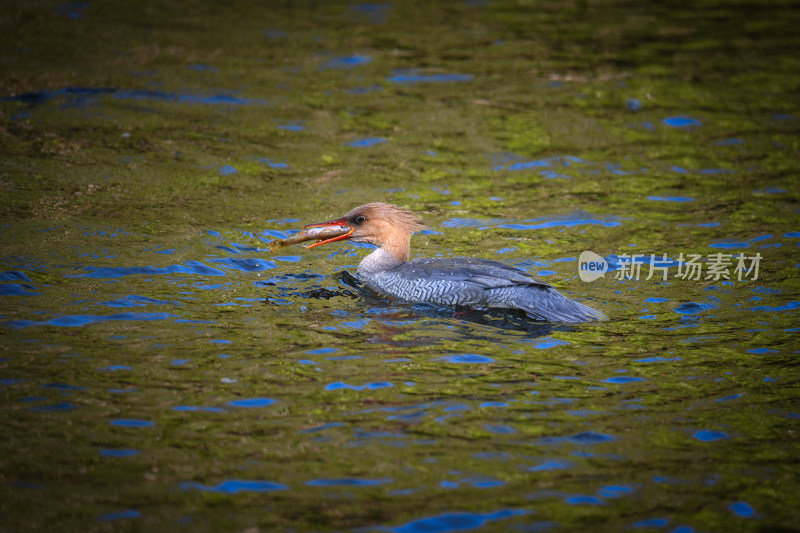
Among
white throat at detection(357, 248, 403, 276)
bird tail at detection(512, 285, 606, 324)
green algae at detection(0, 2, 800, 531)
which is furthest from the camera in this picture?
white throat at detection(357, 248, 403, 276)

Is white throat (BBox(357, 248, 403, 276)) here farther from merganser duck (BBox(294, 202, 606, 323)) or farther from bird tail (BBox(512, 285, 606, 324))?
bird tail (BBox(512, 285, 606, 324))

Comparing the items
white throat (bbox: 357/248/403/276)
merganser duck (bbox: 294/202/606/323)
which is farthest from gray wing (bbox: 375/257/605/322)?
white throat (bbox: 357/248/403/276)

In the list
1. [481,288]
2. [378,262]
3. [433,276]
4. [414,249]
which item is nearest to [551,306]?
[481,288]

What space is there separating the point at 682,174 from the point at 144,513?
9718 mm

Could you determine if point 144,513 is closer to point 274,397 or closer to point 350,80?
point 274,397

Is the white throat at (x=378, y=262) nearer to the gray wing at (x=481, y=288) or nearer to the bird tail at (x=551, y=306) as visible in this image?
the gray wing at (x=481, y=288)

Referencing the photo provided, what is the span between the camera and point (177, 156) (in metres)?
12.3

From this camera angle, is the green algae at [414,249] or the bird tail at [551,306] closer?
the green algae at [414,249]

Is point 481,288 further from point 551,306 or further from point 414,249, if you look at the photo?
point 414,249

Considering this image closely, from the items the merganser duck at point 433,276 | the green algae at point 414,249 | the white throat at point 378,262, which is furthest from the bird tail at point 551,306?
the white throat at point 378,262

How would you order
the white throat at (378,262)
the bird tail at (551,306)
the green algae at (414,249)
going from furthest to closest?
the white throat at (378,262) < the bird tail at (551,306) < the green algae at (414,249)

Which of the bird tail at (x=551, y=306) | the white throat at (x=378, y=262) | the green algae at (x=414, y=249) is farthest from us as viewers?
the white throat at (x=378, y=262)

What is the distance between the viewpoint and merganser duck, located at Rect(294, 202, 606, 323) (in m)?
8.06

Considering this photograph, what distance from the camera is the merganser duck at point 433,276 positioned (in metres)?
8.06
